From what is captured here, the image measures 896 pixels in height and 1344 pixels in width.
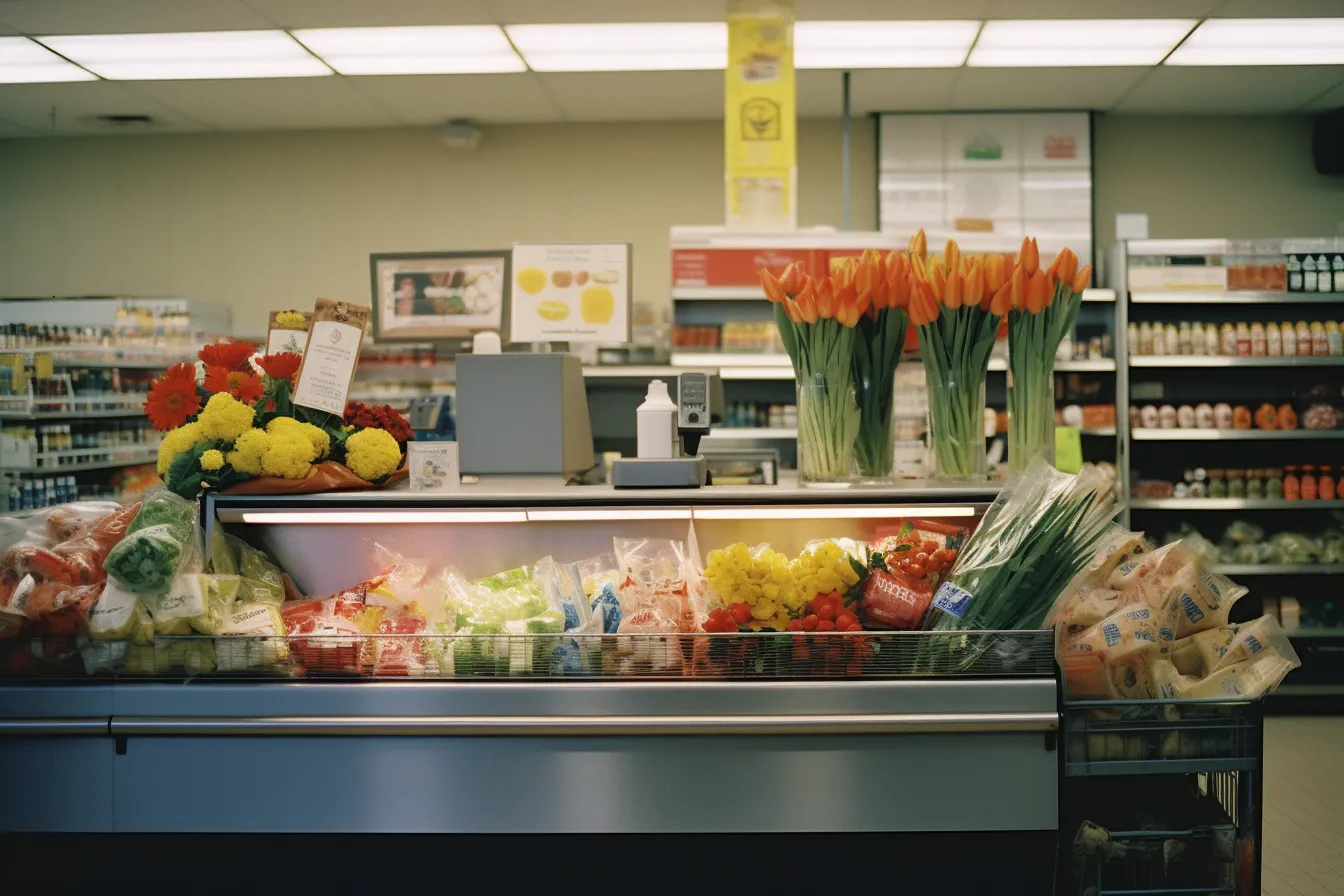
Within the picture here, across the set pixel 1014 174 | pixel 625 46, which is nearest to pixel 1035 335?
pixel 625 46

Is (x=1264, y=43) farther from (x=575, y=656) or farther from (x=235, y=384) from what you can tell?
(x=235, y=384)

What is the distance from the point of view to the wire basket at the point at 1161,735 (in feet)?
7.26

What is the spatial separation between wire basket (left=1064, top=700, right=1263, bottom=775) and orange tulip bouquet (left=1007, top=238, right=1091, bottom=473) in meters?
0.70

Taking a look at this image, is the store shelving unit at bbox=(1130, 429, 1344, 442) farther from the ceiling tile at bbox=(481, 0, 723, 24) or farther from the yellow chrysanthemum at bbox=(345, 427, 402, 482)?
the yellow chrysanthemum at bbox=(345, 427, 402, 482)

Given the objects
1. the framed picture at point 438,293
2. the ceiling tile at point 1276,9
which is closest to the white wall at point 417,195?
the ceiling tile at point 1276,9

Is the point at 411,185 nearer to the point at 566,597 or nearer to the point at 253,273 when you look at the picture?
the point at 253,273

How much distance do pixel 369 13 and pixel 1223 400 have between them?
A: 5.68m

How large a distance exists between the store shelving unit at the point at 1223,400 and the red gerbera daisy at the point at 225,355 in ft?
17.2

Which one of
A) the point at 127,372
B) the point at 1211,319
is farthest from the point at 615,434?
the point at 1211,319

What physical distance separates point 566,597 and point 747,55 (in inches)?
151

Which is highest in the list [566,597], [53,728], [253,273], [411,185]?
[411,185]

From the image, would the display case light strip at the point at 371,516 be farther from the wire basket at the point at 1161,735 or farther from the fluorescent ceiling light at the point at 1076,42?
the fluorescent ceiling light at the point at 1076,42

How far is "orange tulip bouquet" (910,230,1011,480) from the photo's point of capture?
266 centimetres

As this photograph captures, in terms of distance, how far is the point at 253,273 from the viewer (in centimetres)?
789
